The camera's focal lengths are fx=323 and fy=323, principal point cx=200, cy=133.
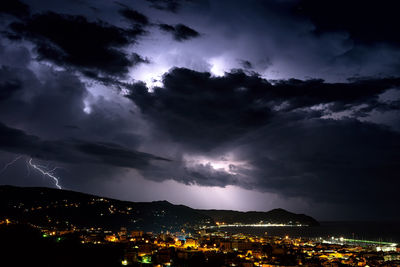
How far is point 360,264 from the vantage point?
41.2 meters

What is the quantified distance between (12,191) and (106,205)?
3037 centimetres

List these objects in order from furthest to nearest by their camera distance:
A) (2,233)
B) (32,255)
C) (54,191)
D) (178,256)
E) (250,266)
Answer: (54,191) < (178,256) < (250,266) < (2,233) < (32,255)

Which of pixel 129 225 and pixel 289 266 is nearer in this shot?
pixel 289 266

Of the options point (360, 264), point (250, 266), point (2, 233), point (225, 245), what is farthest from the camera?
point (225, 245)

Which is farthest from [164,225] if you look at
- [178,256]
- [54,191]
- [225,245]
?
[178,256]

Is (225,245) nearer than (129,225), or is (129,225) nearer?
(225,245)

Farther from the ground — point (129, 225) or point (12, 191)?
point (12, 191)

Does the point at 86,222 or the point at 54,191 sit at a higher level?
the point at 54,191

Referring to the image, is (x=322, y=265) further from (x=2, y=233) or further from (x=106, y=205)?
(x=106, y=205)

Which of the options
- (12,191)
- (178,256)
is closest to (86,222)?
(12,191)

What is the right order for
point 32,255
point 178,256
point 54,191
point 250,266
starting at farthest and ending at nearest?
1. point 54,191
2. point 178,256
3. point 250,266
4. point 32,255

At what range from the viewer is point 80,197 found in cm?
11150

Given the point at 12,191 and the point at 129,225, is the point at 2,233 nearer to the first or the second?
the point at 129,225

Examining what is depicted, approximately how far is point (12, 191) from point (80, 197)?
22.1 metres
